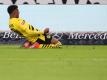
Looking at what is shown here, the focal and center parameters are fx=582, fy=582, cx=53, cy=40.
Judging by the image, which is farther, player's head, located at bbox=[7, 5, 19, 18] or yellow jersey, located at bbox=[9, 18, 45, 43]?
yellow jersey, located at bbox=[9, 18, 45, 43]

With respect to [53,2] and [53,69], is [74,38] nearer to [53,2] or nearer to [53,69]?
[53,2]

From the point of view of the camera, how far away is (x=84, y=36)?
10727mm

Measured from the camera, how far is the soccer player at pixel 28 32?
25.5ft

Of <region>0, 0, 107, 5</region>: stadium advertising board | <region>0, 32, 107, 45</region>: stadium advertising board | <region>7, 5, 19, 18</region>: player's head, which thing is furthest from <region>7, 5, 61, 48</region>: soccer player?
<region>0, 0, 107, 5</region>: stadium advertising board

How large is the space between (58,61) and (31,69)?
0.75 meters

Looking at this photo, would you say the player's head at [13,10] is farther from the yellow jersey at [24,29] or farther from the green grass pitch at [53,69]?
the green grass pitch at [53,69]

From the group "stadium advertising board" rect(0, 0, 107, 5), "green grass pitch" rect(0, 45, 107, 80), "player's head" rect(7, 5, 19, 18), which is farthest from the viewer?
"stadium advertising board" rect(0, 0, 107, 5)

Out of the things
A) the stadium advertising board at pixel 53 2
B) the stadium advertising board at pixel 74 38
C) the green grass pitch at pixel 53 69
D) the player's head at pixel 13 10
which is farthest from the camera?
the stadium advertising board at pixel 53 2

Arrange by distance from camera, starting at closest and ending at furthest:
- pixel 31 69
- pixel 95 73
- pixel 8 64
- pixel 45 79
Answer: pixel 45 79 < pixel 95 73 < pixel 31 69 < pixel 8 64

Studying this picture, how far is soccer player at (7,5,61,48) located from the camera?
25.5 ft

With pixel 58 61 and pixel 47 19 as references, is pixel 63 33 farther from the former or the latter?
pixel 58 61

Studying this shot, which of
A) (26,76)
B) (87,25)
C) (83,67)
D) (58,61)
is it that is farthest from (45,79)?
(87,25)

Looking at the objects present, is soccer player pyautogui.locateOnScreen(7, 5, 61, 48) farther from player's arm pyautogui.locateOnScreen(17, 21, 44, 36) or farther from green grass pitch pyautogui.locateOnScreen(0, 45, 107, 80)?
green grass pitch pyautogui.locateOnScreen(0, 45, 107, 80)

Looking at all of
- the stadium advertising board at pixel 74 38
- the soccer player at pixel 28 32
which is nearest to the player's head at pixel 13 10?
the soccer player at pixel 28 32
